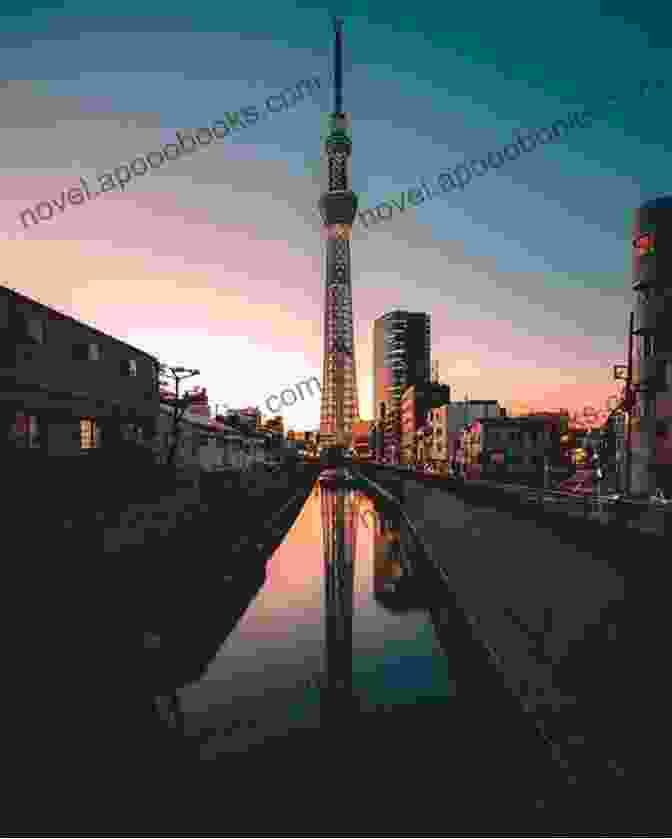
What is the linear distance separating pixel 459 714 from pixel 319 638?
3.62 m

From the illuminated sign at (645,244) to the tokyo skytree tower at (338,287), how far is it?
291 ft

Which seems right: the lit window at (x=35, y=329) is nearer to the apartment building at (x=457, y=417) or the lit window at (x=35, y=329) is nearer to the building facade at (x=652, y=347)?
the building facade at (x=652, y=347)

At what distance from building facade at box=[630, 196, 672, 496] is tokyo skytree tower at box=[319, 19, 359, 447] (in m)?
89.0

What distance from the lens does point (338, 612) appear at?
10.3 m

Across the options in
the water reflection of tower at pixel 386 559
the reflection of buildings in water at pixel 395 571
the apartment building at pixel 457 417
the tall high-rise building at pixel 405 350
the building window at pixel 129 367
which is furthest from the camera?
the tall high-rise building at pixel 405 350

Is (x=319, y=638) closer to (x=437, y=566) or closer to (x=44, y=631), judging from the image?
(x=437, y=566)

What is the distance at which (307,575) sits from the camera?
13258mm

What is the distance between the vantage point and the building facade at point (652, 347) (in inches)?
939

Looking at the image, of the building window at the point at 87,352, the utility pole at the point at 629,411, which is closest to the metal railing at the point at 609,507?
the utility pole at the point at 629,411

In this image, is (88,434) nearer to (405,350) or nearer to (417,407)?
(417,407)

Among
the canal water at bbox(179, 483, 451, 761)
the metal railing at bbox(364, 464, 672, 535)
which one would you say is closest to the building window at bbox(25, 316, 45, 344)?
the canal water at bbox(179, 483, 451, 761)

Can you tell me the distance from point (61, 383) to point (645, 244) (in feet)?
105

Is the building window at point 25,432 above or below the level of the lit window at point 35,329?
below

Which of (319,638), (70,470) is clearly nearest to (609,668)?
(319,638)
